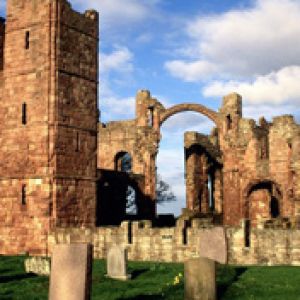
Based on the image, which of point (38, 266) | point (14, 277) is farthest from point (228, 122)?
point (14, 277)

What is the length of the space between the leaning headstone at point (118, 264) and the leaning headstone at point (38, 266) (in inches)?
71.2

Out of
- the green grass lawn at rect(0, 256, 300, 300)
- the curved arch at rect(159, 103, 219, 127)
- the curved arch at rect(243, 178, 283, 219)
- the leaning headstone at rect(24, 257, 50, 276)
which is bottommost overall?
the green grass lawn at rect(0, 256, 300, 300)

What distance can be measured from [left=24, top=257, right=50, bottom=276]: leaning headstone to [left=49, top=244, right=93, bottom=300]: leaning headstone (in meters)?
6.43

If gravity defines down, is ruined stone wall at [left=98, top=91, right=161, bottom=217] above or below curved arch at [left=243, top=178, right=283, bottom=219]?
above

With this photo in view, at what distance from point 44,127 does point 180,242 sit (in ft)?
21.7

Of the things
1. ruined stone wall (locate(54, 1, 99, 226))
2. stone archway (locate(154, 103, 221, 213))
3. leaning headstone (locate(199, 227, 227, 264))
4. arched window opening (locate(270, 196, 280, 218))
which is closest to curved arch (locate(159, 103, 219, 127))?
stone archway (locate(154, 103, 221, 213))

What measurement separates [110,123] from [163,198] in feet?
48.9

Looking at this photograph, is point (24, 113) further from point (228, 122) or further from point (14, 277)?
point (228, 122)

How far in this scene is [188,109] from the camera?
3912 cm

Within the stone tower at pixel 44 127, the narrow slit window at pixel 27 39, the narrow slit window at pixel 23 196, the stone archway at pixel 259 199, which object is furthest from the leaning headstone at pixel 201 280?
the stone archway at pixel 259 199

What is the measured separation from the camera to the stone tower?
2170 centimetres

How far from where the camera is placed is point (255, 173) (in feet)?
118

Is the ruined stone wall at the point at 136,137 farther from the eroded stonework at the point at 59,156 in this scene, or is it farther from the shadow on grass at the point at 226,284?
the shadow on grass at the point at 226,284

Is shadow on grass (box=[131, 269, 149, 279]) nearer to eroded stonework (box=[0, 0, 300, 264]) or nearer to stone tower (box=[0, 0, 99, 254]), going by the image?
eroded stonework (box=[0, 0, 300, 264])
